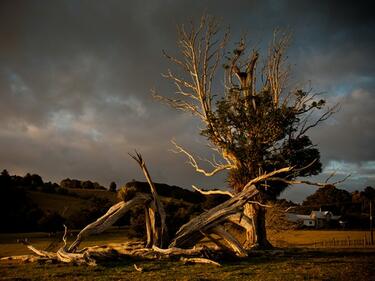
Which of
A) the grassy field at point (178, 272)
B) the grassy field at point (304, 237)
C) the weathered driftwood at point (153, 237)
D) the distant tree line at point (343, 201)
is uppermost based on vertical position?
the distant tree line at point (343, 201)

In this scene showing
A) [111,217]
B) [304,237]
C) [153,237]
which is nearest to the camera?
[111,217]

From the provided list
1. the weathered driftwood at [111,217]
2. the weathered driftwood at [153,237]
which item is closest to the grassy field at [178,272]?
the weathered driftwood at [153,237]

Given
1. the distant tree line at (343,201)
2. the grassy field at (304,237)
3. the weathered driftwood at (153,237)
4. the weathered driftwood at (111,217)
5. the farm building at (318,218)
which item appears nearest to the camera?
the weathered driftwood at (153,237)

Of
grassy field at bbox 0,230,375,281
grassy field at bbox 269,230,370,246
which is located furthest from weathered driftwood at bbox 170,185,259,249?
grassy field at bbox 269,230,370,246

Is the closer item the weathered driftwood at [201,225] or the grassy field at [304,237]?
the weathered driftwood at [201,225]

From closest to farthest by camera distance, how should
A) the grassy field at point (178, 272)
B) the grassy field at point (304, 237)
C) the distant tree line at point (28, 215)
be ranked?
the grassy field at point (178, 272)
the grassy field at point (304, 237)
the distant tree line at point (28, 215)

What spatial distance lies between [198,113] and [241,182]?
658 cm

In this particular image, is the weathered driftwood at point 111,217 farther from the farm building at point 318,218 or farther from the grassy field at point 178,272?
the farm building at point 318,218

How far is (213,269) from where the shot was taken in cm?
1530

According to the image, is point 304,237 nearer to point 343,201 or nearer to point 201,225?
point 201,225

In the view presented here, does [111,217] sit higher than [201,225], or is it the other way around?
[111,217]

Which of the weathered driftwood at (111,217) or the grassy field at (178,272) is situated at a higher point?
the weathered driftwood at (111,217)

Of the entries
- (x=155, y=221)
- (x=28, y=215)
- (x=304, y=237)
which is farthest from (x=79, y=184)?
(x=155, y=221)

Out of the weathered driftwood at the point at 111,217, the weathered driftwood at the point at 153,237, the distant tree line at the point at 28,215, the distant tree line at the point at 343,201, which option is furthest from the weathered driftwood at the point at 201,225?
the distant tree line at the point at 343,201
